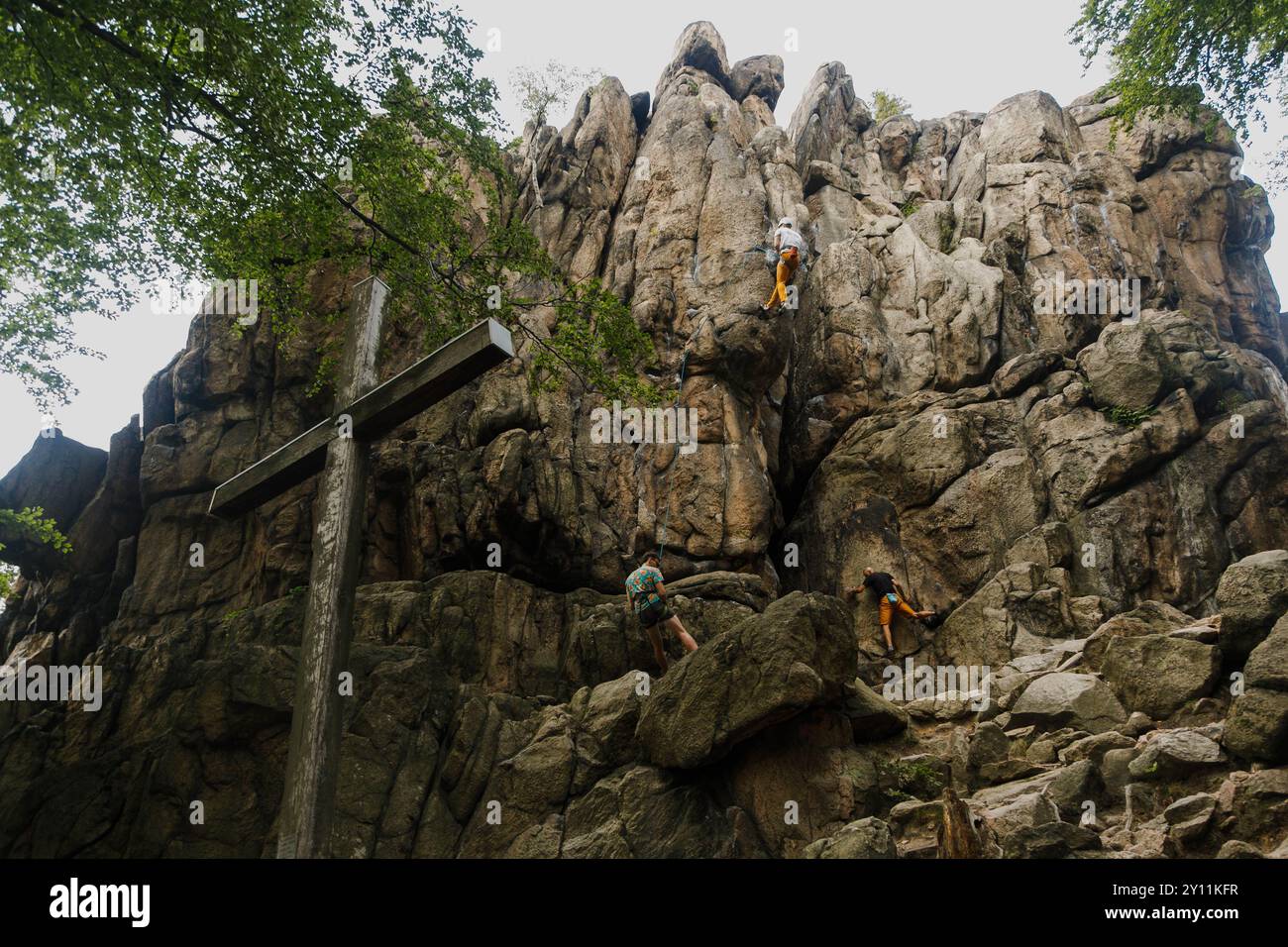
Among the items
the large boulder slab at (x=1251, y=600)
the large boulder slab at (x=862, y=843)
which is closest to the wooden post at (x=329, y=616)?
Answer: the large boulder slab at (x=862, y=843)

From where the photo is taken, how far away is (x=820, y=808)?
8312 mm

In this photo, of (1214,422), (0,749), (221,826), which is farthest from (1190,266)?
(0,749)

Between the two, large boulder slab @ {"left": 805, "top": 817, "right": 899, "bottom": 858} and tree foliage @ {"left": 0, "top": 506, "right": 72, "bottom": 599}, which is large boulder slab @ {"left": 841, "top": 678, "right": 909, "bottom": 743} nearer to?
large boulder slab @ {"left": 805, "top": 817, "right": 899, "bottom": 858}

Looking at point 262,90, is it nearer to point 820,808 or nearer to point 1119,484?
point 820,808

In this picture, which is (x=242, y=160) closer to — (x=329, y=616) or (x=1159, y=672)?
(x=329, y=616)

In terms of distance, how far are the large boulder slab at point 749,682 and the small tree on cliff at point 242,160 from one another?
4395mm

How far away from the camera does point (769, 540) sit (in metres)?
18.9

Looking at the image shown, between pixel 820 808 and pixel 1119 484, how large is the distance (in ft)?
43.2

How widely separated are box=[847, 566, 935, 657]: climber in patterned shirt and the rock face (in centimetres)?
32

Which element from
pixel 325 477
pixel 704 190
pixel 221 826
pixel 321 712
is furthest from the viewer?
pixel 704 190

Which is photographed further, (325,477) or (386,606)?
(386,606)

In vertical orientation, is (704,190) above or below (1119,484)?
above

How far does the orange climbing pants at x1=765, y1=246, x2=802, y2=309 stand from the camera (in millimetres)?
18516
